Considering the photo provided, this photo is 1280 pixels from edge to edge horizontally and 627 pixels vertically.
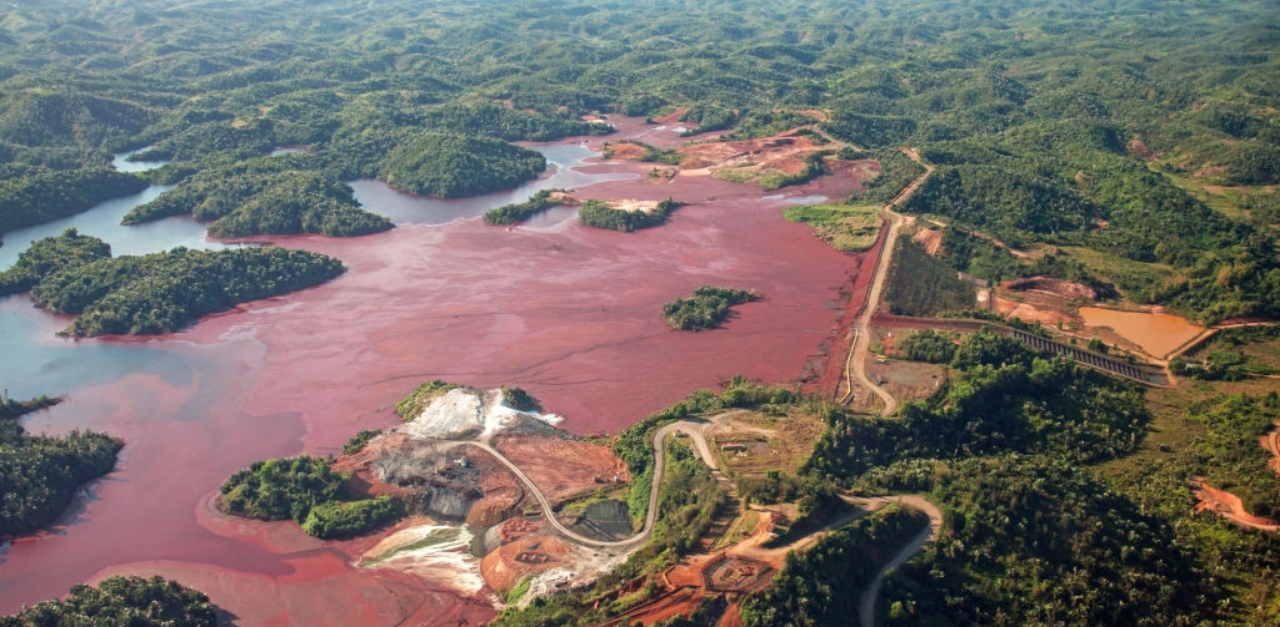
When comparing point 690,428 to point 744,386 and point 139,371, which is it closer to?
point 744,386

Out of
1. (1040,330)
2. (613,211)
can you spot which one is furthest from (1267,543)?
(613,211)

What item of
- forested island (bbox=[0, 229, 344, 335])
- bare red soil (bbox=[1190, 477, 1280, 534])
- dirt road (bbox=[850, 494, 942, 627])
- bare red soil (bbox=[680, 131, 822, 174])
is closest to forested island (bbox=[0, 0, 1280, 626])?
bare red soil (bbox=[1190, 477, 1280, 534])

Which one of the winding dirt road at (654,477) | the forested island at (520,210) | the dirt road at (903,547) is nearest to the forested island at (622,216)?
the forested island at (520,210)

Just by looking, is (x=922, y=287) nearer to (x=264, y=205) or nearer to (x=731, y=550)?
(x=731, y=550)

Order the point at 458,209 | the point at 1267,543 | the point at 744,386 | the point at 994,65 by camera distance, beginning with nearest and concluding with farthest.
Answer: the point at 1267,543, the point at 744,386, the point at 458,209, the point at 994,65

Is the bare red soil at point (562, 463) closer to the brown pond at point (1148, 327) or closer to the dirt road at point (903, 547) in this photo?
the dirt road at point (903, 547)

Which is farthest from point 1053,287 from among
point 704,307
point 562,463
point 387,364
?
point 387,364
